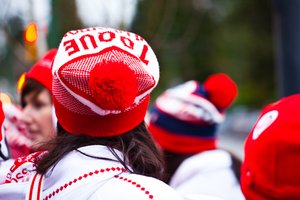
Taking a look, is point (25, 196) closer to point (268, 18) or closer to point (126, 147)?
point (126, 147)

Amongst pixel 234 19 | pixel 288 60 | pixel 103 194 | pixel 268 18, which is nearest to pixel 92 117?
pixel 103 194

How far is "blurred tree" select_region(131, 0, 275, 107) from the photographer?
1058 inches

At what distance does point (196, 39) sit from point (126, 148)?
98.0 feet

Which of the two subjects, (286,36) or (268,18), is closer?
(286,36)

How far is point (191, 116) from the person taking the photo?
3236mm

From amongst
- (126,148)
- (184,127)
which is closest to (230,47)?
(184,127)

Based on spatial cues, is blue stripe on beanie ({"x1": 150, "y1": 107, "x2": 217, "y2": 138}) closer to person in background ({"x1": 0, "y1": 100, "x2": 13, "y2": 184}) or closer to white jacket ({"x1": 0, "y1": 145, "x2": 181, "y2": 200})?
person in background ({"x1": 0, "y1": 100, "x2": 13, "y2": 184})

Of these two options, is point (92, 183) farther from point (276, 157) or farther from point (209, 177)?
point (209, 177)

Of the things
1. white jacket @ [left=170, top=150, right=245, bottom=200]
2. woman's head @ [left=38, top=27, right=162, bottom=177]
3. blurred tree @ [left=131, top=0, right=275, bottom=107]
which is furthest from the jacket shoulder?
blurred tree @ [left=131, top=0, right=275, bottom=107]

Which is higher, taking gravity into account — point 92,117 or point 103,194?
point 92,117

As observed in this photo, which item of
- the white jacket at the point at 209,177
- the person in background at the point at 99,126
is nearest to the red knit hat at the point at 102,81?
the person in background at the point at 99,126

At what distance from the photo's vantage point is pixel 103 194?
1554 millimetres

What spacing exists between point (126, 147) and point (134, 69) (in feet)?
0.82

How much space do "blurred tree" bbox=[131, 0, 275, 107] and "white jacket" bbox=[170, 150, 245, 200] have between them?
20.3 meters
